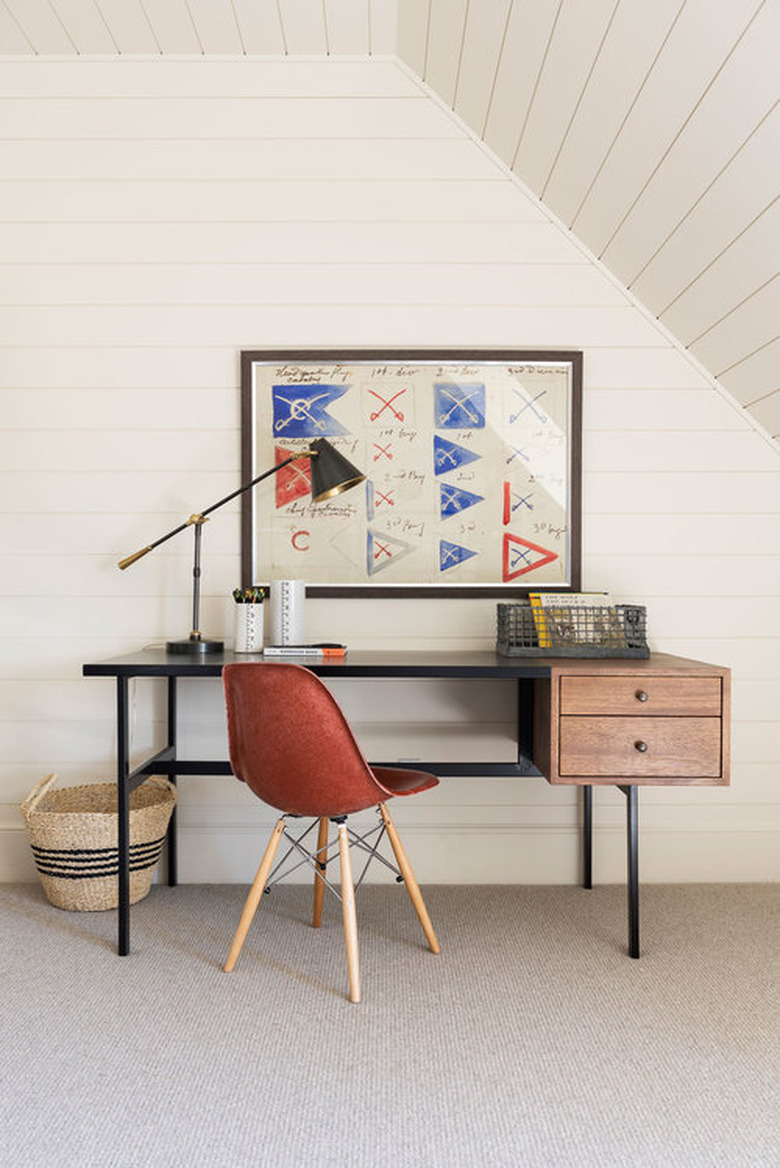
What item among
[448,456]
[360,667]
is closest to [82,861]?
[360,667]

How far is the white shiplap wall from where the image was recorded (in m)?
2.86

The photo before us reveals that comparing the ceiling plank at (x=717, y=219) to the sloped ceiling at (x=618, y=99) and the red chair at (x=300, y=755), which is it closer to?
the sloped ceiling at (x=618, y=99)

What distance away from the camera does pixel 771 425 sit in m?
2.79

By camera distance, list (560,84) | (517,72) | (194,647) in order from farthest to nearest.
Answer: (194,647), (517,72), (560,84)

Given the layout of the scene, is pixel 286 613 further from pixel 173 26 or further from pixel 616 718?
pixel 173 26

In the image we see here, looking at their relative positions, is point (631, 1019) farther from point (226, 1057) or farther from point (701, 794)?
point (701, 794)

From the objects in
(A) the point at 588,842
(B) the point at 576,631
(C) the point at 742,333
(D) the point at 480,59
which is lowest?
(A) the point at 588,842

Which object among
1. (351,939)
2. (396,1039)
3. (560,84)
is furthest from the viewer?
(560,84)

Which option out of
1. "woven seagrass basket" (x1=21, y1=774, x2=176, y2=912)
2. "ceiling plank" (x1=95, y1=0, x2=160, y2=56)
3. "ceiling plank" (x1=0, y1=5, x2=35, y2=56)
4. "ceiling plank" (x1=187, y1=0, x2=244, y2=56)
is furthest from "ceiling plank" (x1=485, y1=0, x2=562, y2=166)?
"woven seagrass basket" (x1=21, y1=774, x2=176, y2=912)

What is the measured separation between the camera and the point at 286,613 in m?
2.63

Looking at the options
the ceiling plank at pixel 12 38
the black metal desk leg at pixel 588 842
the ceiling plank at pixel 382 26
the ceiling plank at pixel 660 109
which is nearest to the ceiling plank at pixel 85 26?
the ceiling plank at pixel 12 38

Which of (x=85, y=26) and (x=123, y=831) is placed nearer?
(x=123, y=831)

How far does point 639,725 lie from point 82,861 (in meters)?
1.54

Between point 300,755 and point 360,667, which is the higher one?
point 360,667
